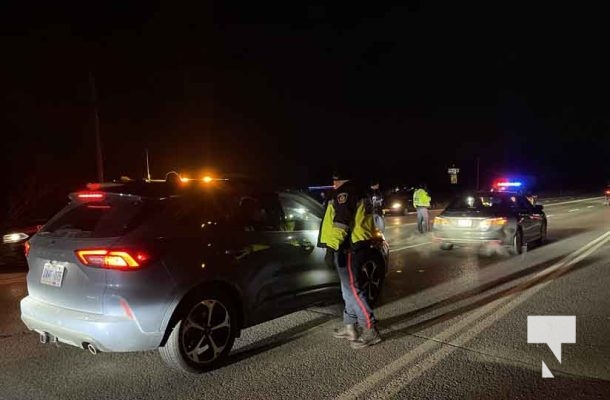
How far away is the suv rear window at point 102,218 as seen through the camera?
14.4ft

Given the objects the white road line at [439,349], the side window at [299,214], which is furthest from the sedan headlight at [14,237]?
the white road line at [439,349]

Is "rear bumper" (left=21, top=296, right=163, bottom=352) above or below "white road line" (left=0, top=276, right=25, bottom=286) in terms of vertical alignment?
above

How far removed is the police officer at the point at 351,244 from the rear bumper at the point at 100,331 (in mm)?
1844

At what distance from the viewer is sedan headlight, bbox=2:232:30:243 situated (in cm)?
995

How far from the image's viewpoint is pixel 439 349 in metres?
5.20

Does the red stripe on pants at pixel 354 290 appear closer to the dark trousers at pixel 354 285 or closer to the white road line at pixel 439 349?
the dark trousers at pixel 354 285

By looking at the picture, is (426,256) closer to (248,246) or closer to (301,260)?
(301,260)

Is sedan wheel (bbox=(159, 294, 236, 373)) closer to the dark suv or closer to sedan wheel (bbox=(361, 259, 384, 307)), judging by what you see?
the dark suv

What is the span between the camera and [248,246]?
195 inches

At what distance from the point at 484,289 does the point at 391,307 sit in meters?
1.82

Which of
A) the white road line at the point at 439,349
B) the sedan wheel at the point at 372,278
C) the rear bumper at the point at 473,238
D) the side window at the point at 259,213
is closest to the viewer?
the white road line at the point at 439,349

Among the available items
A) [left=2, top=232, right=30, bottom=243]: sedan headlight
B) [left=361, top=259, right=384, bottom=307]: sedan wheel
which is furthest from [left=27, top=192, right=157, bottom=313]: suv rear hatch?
[left=2, top=232, right=30, bottom=243]: sedan headlight

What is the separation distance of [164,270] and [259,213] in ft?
4.11

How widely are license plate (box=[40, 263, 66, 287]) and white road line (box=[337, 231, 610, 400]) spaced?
246 centimetres
